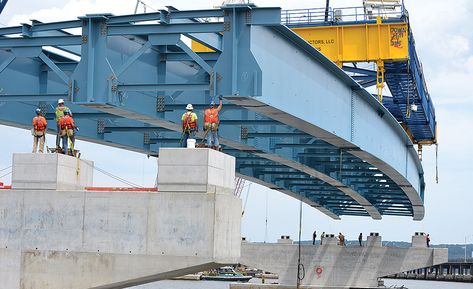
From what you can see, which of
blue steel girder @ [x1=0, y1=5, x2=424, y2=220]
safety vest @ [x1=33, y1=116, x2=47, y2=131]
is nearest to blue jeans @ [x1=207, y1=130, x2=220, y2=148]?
blue steel girder @ [x1=0, y1=5, x2=424, y2=220]

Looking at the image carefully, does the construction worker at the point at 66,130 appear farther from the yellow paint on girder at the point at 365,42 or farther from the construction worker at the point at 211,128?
the yellow paint on girder at the point at 365,42

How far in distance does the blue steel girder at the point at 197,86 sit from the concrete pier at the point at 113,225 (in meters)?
2.82

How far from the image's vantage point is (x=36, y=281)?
26.9m

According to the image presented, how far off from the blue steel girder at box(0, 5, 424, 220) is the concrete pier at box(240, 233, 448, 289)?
26897 mm

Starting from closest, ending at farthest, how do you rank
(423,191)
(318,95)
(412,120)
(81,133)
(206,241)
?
1. (206,241)
2. (318,95)
3. (81,133)
4. (412,120)
5. (423,191)

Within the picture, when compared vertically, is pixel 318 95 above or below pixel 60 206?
above

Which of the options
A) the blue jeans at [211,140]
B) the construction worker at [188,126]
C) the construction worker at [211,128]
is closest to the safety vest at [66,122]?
the construction worker at [188,126]

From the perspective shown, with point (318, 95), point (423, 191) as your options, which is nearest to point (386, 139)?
point (318, 95)

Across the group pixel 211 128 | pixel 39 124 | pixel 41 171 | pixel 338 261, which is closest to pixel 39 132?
pixel 39 124

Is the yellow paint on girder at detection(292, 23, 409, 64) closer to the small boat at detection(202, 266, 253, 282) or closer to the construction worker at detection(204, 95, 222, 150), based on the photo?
the construction worker at detection(204, 95, 222, 150)

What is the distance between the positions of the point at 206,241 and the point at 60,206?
13.3 feet

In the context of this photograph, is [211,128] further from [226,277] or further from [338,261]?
[226,277]

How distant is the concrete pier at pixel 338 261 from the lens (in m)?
71.2

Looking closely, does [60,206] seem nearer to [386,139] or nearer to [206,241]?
[206,241]
